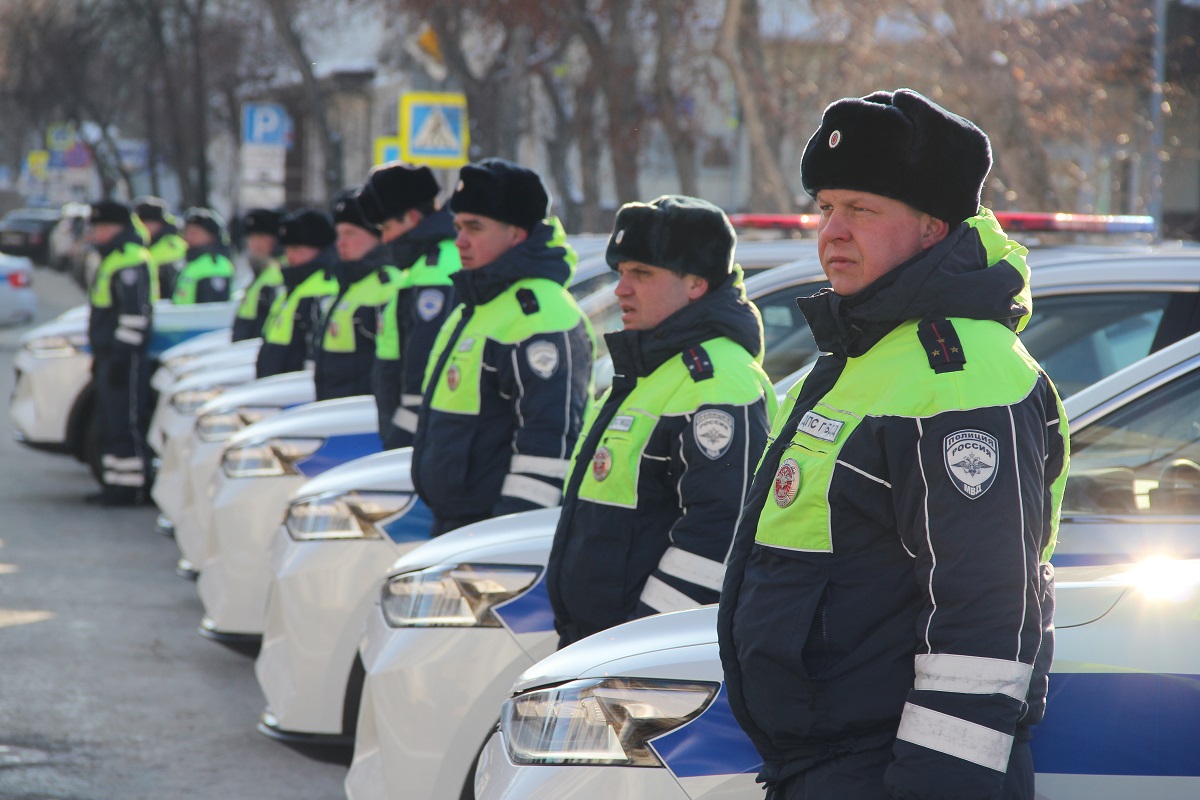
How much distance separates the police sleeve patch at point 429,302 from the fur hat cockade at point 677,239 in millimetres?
2317

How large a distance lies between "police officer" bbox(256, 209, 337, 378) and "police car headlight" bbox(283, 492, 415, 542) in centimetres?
352

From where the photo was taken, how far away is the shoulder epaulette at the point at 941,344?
6.81 ft

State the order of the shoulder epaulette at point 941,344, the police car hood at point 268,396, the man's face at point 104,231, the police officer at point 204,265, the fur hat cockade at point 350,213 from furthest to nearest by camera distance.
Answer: the police officer at point 204,265, the man's face at point 104,231, the fur hat cockade at point 350,213, the police car hood at point 268,396, the shoulder epaulette at point 941,344

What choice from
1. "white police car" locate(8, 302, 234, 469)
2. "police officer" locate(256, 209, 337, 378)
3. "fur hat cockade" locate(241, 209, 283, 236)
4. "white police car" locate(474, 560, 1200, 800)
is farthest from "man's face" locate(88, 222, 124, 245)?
"white police car" locate(474, 560, 1200, 800)

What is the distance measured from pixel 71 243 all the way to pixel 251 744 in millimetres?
35152

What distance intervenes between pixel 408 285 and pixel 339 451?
0.73 meters

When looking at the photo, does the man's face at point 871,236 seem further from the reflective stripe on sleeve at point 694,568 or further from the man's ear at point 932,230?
the reflective stripe on sleeve at point 694,568

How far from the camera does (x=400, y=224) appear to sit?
21.0 feet

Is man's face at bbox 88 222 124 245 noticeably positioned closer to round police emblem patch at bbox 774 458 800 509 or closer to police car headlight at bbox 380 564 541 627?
police car headlight at bbox 380 564 541 627

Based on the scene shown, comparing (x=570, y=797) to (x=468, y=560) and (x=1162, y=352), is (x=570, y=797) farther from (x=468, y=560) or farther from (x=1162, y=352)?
(x=1162, y=352)

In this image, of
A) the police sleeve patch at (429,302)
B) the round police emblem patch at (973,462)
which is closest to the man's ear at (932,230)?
the round police emblem patch at (973,462)

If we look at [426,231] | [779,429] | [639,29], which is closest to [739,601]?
[779,429]

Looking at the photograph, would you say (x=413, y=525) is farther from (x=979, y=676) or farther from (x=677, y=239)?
(x=979, y=676)

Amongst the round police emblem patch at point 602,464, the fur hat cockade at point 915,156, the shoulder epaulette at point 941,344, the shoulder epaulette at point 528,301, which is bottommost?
the round police emblem patch at point 602,464
